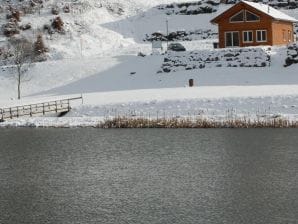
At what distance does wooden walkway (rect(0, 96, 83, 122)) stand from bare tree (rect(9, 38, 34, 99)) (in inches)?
489

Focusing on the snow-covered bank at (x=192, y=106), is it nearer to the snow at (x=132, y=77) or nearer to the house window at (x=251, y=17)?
the snow at (x=132, y=77)

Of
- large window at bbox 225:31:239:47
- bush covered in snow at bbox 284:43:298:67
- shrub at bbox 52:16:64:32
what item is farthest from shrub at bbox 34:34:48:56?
bush covered in snow at bbox 284:43:298:67

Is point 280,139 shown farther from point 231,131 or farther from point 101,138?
point 101,138

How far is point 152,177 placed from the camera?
29438 millimetres

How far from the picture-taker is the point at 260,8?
239 feet

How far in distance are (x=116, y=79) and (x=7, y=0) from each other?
3926 cm

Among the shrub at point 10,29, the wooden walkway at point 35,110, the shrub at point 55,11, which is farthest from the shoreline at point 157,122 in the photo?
the shrub at point 55,11

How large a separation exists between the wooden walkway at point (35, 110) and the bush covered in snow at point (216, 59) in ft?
52.0

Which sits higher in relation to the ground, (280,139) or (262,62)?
(262,62)

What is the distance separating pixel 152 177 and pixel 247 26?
4671 centimetres

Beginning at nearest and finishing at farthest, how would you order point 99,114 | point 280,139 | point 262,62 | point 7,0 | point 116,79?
point 280,139
point 99,114
point 262,62
point 116,79
point 7,0

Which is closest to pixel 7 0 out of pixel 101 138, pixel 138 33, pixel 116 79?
pixel 138 33

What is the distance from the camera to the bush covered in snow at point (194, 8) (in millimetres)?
101188

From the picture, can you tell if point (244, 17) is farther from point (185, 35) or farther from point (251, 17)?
point (185, 35)
